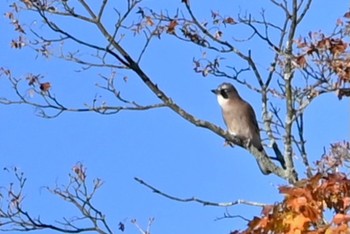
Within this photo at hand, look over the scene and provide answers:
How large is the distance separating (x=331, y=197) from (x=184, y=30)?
8.00ft

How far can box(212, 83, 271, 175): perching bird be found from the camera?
714 cm

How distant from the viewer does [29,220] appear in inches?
200

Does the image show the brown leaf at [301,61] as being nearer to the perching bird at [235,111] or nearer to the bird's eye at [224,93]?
the perching bird at [235,111]

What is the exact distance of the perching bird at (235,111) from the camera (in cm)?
714

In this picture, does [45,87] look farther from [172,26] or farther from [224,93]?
[224,93]

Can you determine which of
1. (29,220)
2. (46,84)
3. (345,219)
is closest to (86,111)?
(46,84)

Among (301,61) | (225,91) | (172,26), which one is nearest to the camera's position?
(301,61)

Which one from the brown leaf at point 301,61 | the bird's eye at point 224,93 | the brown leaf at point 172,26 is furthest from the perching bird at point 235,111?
the brown leaf at point 301,61

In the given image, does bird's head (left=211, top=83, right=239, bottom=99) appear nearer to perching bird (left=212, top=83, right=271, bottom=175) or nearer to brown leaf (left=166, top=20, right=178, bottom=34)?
perching bird (left=212, top=83, right=271, bottom=175)

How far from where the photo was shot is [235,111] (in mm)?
7312

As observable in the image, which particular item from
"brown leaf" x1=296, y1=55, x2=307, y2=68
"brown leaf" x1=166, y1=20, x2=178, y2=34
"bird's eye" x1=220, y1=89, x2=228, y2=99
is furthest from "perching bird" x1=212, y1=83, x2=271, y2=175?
"brown leaf" x1=296, y1=55, x2=307, y2=68

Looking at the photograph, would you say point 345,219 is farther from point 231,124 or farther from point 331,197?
point 231,124

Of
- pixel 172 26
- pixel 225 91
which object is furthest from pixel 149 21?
pixel 225 91

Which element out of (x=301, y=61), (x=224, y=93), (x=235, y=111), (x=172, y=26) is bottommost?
(x=301, y=61)
